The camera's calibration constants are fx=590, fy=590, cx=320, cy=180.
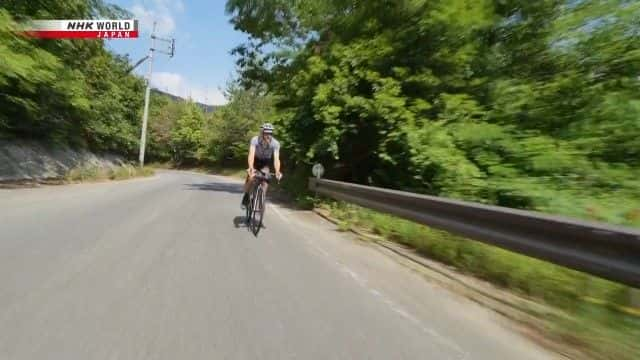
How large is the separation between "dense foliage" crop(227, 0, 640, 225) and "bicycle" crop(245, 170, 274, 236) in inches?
136

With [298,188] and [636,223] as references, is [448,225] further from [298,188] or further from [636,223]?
[298,188]

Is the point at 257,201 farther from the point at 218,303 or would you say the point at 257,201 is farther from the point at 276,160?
the point at 218,303

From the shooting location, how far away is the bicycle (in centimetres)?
1036

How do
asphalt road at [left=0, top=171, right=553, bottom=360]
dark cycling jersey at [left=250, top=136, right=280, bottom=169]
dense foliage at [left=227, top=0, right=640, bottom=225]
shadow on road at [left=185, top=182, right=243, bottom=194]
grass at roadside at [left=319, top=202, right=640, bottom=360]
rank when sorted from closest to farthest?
asphalt road at [left=0, top=171, right=553, bottom=360] < grass at roadside at [left=319, top=202, right=640, bottom=360] < dense foliage at [left=227, top=0, right=640, bottom=225] < dark cycling jersey at [left=250, top=136, right=280, bottom=169] < shadow on road at [left=185, top=182, right=243, bottom=194]

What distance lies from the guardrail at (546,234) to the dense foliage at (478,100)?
1502 millimetres

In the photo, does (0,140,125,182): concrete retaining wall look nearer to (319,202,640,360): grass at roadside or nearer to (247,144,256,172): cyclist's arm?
(247,144,256,172): cyclist's arm

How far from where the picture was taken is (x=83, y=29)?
2016cm

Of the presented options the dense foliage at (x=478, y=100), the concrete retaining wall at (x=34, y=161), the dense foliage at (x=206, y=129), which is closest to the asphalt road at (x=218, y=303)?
the dense foliage at (x=478, y=100)

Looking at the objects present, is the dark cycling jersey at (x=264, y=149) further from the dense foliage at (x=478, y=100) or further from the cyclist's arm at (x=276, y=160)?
the dense foliage at (x=478, y=100)

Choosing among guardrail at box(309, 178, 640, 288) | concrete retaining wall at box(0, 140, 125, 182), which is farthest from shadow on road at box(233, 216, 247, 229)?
concrete retaining wall at box(0, 140, 125, 182)

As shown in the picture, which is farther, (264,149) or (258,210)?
(264,149)

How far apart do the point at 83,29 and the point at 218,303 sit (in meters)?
17.6

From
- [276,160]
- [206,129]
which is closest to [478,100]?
[276,160]

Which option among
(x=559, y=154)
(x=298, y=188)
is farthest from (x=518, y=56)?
(x=298, y=188)
